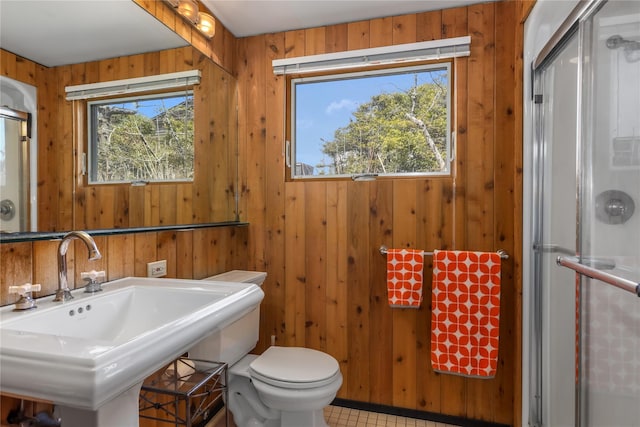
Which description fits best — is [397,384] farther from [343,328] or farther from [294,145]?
[294,145]

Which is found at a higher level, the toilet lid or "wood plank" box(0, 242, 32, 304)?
"wood plank" box(0, 242, 32, 304)

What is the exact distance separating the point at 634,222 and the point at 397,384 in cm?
140

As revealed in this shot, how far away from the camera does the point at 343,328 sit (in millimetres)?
1984

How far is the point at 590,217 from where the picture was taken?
45.8 inches

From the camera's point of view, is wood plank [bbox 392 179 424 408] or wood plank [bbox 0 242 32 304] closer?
wood plank [bbox 0 242 32 304]

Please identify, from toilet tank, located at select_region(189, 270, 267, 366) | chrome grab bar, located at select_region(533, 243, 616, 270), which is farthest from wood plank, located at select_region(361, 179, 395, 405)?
chrome grab bar, located at select_region(533, 243, 616, 270)

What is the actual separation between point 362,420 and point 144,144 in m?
1.82

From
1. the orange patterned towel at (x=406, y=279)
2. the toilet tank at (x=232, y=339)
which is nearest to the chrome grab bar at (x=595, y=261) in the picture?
the orange patterned towel at (x=406, y=279)

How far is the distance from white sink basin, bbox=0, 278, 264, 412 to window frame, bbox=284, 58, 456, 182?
3.51 feet

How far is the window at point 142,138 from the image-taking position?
127 centimetres

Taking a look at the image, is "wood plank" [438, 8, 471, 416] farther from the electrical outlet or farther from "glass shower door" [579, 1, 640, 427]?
the electrical outlet

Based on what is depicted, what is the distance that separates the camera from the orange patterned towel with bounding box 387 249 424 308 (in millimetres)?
1772

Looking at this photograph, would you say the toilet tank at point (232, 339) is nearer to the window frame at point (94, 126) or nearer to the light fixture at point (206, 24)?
the window frame at point (94, 126)

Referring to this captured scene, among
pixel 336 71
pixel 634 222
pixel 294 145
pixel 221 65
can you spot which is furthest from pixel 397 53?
pixel 634 222
